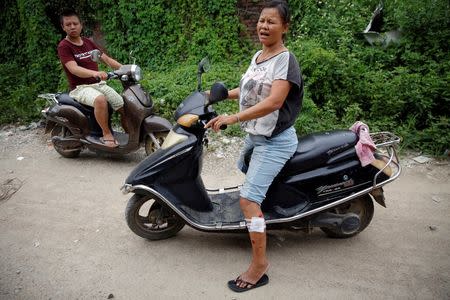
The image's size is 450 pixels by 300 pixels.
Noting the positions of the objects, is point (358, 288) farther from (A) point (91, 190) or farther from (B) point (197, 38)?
(B) point (197, 38)

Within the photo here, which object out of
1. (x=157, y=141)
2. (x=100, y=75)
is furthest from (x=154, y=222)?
(x=100, y=75)

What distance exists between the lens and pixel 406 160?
4.82 meters

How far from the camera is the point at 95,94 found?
4.75 meters

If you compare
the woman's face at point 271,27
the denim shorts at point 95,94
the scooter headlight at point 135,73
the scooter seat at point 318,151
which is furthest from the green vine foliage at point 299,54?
the woman's face at point 271,27

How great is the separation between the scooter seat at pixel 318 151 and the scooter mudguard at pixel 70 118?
10.3 feet

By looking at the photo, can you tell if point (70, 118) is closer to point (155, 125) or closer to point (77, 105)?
point (77, 105)

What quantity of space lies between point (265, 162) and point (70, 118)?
3250mm

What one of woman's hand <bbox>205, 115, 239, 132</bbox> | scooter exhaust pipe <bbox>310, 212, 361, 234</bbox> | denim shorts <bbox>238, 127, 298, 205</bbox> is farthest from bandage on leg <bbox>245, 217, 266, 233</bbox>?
woman's hand <bbox>205, 115, 239, 132</bbox>

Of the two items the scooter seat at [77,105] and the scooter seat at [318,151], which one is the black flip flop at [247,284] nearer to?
the scooter seat at [318,151]

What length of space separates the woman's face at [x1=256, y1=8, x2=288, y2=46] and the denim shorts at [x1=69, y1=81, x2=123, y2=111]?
9.23 feet

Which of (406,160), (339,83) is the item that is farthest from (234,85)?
(406,160)

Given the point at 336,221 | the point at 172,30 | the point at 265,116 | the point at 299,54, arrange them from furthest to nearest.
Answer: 1. the point at 172,30
2. the point at 299,54
3. the point at 336,221
4. the point at 265,116

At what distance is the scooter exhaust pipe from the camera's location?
3.09m

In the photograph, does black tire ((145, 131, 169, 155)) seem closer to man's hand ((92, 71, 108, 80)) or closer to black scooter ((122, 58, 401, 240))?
man's hand ((92, 71, 108, 80))
